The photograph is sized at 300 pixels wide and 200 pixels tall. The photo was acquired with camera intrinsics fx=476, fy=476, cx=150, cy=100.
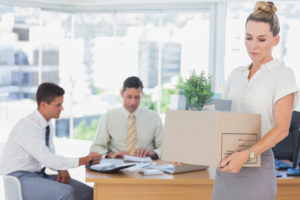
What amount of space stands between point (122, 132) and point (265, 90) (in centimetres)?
245

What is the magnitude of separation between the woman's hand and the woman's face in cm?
42

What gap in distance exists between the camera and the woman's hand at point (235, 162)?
184 centimetres

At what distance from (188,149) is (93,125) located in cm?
657

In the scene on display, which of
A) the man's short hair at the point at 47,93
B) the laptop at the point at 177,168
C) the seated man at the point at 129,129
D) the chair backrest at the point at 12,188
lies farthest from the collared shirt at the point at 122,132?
the chair backrest at the point at 12,188

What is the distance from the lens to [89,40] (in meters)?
8.39

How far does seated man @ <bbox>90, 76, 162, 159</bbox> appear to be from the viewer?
166 inches

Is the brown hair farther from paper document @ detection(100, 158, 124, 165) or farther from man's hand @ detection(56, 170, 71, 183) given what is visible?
man's hand @ detection(56, 170, 71, 183)

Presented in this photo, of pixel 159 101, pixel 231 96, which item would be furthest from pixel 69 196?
pixel 159 101

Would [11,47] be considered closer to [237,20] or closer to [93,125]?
[93,125]

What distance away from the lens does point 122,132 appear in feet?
14.0

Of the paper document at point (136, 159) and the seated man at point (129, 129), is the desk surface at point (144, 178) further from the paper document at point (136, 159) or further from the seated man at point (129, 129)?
the seated man at point (129, 129)

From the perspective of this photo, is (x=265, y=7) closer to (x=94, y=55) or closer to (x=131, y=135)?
(x=131, y=135)

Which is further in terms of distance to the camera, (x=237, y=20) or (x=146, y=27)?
(x=146, y=27)

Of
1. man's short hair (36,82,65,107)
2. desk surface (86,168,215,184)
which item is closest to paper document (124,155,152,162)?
desk surface (86,168,215,184)
